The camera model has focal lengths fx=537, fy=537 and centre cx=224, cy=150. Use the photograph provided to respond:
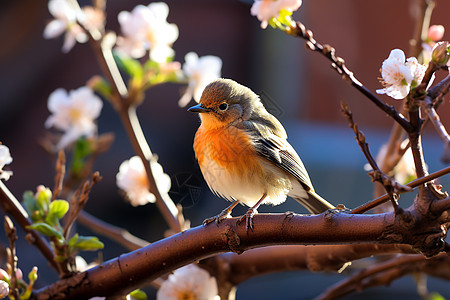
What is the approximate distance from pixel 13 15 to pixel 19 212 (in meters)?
3.04

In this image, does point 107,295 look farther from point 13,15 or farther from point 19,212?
point 13,15

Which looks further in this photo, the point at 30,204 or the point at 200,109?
the point at 200,109

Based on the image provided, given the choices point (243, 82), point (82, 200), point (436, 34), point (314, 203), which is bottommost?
point (82, 200)

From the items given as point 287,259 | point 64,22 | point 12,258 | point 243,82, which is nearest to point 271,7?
point 287,259

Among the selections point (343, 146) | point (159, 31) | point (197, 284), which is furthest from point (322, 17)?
point (197, 284)

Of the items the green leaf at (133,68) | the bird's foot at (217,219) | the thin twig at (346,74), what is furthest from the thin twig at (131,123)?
the thin twig at (346,74)

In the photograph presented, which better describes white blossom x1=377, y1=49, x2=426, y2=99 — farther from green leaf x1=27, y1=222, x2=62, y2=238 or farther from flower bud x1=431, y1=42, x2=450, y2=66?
green leaf x1=27, y1=222, x2=62, y2=238

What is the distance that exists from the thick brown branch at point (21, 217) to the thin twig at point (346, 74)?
505mm

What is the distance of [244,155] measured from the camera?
3.40ft

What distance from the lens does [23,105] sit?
3.76 m

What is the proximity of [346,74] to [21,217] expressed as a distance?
556mm

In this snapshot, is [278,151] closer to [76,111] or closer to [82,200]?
[82,200]

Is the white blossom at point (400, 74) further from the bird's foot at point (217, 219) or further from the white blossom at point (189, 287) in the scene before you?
the white blossom at point (189, 287)

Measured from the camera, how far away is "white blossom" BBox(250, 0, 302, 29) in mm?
742
